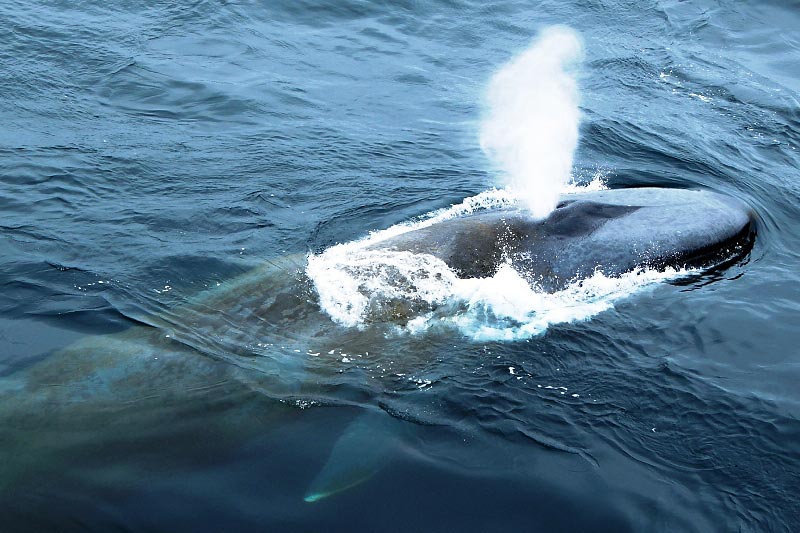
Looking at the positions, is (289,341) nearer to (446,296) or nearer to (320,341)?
(320,341)

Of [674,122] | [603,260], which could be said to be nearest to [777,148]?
[674,122]

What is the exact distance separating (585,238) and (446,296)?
240cm

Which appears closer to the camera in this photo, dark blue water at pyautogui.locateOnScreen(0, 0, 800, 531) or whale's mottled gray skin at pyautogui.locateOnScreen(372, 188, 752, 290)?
dark blue water at pyautogui.locateOnScreen(0, 0, 800, 531)

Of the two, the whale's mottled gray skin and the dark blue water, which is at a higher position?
the whale's mottled gray skin

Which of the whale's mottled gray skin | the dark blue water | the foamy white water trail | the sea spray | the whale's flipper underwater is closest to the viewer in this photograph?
the dark blue water

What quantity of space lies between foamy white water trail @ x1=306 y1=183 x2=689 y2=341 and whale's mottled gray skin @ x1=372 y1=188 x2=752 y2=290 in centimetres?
19

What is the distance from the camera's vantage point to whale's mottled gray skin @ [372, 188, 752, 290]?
1153cm

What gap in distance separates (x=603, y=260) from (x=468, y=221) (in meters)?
2.04

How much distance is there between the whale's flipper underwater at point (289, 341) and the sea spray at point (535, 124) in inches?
40.1

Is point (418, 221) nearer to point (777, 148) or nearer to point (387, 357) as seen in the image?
point (387, 357)

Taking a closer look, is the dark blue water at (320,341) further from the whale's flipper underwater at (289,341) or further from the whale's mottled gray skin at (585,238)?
the whale's mottled gray skin at (585,238)

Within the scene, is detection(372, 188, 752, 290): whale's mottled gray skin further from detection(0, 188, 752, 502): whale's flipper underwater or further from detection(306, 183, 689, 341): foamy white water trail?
detection(306, 183, 689, 341): foamy white water trail

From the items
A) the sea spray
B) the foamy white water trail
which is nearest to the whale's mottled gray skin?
the foamy white water trail

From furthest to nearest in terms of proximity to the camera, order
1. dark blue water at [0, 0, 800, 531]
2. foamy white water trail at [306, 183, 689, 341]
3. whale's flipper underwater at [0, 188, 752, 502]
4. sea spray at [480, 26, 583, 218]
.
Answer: sea spray at [480, 26, 583, 218], foamy white water trail at [306, 183, 689, 341], whale's flipper underwater at [0, 188, 752, 502], dark blue water at [0, 0, 800, 531]
